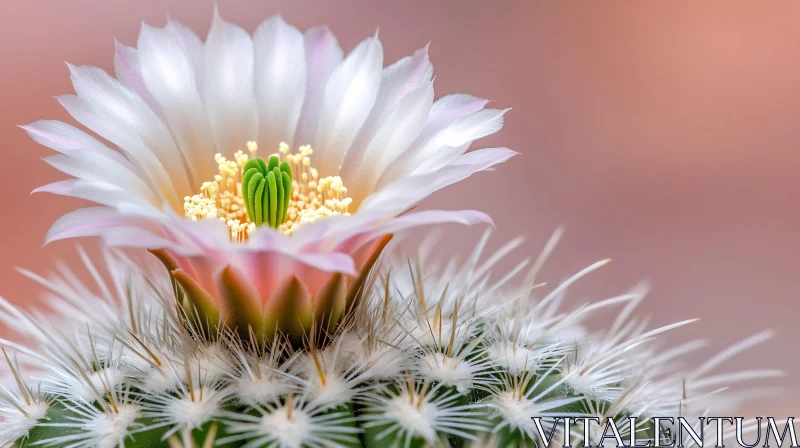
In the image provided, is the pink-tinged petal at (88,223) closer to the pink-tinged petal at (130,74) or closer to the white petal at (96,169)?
the white petal at (96,169)

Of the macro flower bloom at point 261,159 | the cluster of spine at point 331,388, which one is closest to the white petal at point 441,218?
the macro flower bloom at point 261,159

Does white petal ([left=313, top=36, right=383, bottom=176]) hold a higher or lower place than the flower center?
higher

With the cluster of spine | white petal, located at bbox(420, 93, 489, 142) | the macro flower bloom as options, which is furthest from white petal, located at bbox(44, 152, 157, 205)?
white petal, located at bbox(420, 93, 489, 142)

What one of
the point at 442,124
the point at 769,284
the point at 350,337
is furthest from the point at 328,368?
the point at 769,284

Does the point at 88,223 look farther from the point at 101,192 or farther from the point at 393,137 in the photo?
the point at 393,137

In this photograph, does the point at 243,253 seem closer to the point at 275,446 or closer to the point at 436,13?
the point at 275,446

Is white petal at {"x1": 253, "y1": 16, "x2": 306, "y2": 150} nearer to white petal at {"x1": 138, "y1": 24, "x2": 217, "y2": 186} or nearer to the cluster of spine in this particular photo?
white petal at {"x1": 138, "y1": 24, "x2": 217, "y2": 186}
